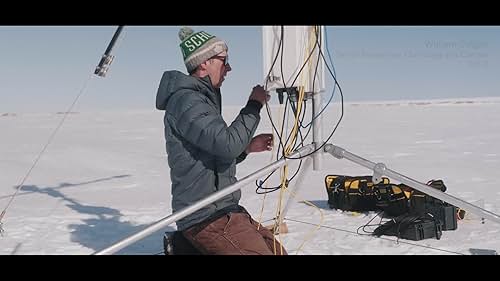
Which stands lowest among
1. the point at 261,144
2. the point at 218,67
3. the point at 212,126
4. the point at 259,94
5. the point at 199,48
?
the point at 261,144

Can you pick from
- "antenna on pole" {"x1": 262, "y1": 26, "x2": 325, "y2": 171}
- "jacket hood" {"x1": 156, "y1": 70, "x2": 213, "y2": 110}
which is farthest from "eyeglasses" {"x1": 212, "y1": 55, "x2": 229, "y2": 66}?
"antenna on pole" {"x1": 262, "y1": 26, "x2": 325, "y2": 171}

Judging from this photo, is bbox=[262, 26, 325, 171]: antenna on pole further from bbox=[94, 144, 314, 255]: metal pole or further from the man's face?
bbox=[94, 144, 314, 255]: metal pole

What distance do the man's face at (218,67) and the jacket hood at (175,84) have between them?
2.4 inches

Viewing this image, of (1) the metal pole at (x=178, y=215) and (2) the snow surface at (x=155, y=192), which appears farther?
(2) the snow surface at (x=155, y=192)

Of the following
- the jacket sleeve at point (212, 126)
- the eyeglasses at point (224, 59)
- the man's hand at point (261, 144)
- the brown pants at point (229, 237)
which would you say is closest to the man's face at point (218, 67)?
the eyeglasses at point (224, 59)

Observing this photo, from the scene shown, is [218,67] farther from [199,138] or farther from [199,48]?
[199,138]

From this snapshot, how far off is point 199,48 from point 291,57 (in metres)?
0.56

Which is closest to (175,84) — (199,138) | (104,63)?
(199,138)

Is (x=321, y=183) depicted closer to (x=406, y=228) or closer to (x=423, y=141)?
(x=406, y=228)

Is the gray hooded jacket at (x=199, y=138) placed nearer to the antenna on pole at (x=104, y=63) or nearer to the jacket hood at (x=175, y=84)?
the jacket hood at (x=175, y=84)

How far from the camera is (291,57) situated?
9.93ft

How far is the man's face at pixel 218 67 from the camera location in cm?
288

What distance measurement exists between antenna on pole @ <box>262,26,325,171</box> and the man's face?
0.86ft
